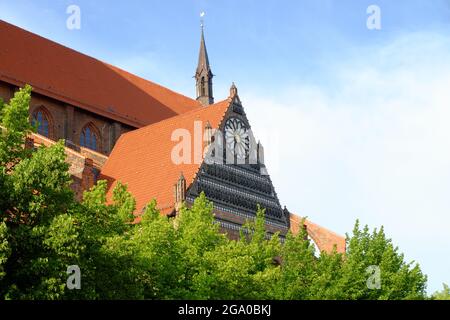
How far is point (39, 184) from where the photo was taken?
19.0m

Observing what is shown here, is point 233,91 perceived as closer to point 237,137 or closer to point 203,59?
point 237,137

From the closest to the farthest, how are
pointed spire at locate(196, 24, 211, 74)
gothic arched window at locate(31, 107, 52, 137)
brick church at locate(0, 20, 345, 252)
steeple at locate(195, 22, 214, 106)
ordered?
brick church at locate(0, 20, 345, 252)
gothic arched window at locate(31, 107, 52, 137)
steeple at locate(195, 22, 214, 106)
pointed spire at locate(196, 24, 211, 74)

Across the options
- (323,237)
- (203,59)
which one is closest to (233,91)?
(323,237)

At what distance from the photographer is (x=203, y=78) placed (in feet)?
186

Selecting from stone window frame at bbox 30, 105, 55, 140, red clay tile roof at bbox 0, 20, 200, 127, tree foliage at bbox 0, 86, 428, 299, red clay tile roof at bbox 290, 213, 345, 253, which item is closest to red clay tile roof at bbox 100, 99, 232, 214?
stone window frame at bbox 30, 105, 55, 140

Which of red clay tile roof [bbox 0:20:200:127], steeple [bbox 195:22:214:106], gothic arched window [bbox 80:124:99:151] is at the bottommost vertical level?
gothic arched window [bbox 80:124:99:151]

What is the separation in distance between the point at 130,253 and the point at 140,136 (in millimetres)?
20267

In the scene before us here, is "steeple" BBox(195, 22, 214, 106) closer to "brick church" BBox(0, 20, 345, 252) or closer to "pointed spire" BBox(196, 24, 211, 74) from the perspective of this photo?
"pointed spire" BBox(196, 24, 211, 74)

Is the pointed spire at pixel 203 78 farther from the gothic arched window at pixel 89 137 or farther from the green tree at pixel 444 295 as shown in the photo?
the green tree at pixel 444 295

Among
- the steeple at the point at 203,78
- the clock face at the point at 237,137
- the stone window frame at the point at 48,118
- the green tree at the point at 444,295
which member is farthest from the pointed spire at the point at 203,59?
the green tree at the point at 444,295

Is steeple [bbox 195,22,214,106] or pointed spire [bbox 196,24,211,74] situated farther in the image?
pointed spire [bbox 196,24,211,74]

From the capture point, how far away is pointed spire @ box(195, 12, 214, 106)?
55469 millimetres

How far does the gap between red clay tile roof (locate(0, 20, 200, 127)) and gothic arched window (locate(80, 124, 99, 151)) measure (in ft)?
2.82

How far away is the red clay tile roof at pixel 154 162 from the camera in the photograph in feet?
113
